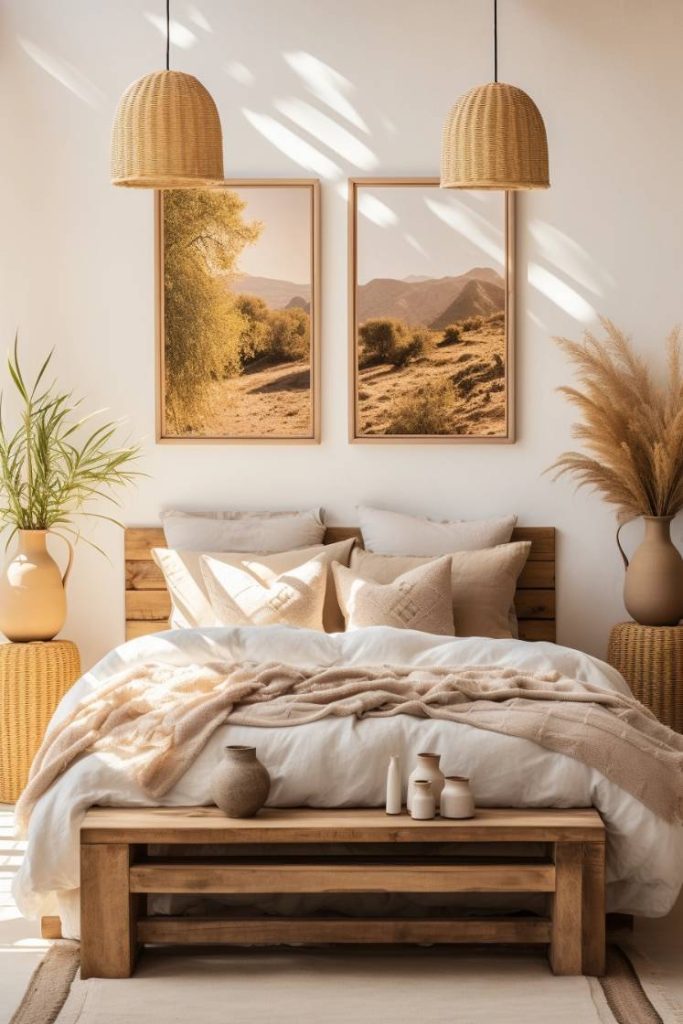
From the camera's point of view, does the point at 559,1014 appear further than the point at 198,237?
No

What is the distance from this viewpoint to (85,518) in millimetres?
5617

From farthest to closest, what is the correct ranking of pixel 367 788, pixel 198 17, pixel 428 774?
pixel 198 17, pixel 367 788, pixel 428 774

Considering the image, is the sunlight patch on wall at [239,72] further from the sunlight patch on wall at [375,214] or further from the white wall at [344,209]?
the sunlight patch on wall at [375,214]

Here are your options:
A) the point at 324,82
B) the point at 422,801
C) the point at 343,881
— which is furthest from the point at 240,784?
the point at 324,82

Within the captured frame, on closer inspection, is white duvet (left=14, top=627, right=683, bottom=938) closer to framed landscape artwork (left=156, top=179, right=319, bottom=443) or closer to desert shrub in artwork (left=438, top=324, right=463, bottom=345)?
framed landscape artwork (left=156, top=179, right=319, bottom=443)

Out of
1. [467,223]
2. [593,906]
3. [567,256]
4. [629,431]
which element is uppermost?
[467,223]

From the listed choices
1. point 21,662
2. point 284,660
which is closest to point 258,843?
point 284,660

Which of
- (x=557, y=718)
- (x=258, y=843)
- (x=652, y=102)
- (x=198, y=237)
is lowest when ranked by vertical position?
(x=258, y=843)

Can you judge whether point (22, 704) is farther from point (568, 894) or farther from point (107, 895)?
point (568, 894)

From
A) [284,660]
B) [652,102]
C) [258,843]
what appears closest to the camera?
[258,843]

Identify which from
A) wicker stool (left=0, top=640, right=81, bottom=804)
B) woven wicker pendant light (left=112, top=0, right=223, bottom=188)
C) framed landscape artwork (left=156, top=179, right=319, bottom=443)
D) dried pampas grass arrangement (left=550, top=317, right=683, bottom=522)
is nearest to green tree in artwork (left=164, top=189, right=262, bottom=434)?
framed landscape artwork (left=156, top=179, right=319, bottom=443)

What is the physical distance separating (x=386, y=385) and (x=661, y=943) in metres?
2.61

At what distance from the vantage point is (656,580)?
17.2 ft

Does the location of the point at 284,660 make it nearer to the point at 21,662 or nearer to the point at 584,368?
the point at 21,662
